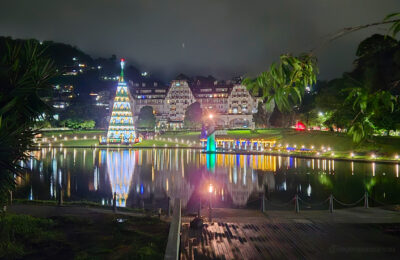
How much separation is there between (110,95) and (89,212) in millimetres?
113307

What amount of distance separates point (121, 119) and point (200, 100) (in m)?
53.1

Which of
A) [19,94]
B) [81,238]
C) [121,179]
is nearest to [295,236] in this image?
[81,238]

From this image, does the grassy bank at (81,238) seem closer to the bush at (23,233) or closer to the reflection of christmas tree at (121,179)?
the bush at (23,233)

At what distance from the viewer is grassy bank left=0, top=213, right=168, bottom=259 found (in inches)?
309

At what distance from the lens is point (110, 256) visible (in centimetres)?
798

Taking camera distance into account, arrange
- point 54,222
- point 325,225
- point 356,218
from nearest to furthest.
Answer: point 54,222
point 325,225
point 356,218

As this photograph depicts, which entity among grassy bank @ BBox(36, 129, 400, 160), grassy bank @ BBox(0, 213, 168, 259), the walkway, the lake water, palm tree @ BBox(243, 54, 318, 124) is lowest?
the lake water

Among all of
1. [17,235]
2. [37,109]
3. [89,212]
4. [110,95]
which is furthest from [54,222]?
[110,95]

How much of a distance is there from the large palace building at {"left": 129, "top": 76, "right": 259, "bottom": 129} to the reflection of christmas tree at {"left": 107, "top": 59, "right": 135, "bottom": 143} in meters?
44.4

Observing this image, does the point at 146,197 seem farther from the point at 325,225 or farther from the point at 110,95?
the point at 110,95

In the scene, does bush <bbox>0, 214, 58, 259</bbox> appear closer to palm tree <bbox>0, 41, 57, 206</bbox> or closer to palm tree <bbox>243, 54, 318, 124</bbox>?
palm tree <bbox>0, 41, 57, 206</bbox>

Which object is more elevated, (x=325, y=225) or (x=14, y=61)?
(x=14, y=61)

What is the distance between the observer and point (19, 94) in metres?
5.59

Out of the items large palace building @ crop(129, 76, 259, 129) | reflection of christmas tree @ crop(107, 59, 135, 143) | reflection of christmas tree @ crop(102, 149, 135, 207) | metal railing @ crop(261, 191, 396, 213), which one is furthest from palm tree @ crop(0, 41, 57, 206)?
large palace building @ crop(129, 76, 259, 129)
